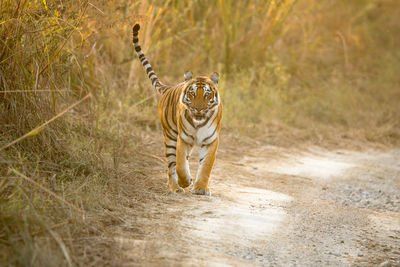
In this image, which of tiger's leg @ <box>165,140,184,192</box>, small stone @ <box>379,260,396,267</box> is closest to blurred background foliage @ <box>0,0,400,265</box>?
tiger's leg @ <box>165,140,184,192</box>

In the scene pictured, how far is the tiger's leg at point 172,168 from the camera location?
198 inches

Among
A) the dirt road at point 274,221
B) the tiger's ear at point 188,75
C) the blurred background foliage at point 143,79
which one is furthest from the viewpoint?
the tiger's ear at point 188,75

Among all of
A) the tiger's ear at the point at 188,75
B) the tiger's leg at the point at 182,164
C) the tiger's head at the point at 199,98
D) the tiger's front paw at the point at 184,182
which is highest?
the tiger's ear at the point at 188,75

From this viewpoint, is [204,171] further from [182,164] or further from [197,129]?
[197,129]

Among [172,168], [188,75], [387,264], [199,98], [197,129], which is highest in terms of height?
[188,75]

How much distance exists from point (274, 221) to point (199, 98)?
4.17ft

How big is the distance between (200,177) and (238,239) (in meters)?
1.26

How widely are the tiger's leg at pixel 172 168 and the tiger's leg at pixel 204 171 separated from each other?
0.17 meters

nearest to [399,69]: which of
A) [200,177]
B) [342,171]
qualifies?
[342,171]

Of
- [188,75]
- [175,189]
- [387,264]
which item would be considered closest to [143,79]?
[188,75]

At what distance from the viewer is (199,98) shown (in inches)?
191

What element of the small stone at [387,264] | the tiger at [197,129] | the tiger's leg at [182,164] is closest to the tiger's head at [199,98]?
the tiger at [197,129]

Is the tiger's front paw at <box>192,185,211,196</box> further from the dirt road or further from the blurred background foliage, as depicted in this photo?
the blurred background foliage

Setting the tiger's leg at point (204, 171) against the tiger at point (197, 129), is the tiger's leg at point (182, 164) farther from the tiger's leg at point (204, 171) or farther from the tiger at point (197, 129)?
the tiger's leg at point (204, 171)
